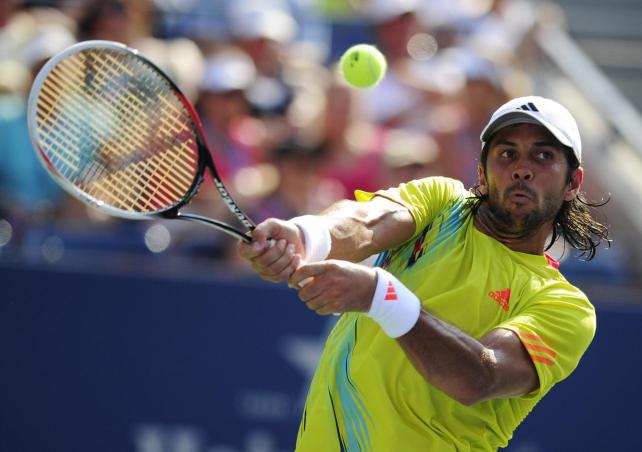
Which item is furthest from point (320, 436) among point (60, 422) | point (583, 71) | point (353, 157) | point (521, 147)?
point (583, 71)

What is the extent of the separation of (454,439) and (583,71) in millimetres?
5022

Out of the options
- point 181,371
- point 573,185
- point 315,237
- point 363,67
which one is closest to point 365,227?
point 315,237

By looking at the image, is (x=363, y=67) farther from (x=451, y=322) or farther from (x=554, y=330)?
(x=554, y=330)

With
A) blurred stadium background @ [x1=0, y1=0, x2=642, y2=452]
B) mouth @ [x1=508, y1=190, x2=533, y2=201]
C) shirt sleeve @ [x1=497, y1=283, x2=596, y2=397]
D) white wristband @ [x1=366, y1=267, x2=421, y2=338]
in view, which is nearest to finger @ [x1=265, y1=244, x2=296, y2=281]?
white wristband @ [x1=366, y1=267, x2=421, y2=338]

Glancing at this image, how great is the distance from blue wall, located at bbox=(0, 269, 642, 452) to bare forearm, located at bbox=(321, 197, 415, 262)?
7.86 feet

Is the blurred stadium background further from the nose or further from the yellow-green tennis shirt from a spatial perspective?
the nose

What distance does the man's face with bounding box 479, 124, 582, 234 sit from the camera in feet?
10.7

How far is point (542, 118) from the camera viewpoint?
3199mm

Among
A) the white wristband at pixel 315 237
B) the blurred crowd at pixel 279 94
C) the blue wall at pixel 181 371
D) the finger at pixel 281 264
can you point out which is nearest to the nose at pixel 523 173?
the white wristband at pixel 315 237

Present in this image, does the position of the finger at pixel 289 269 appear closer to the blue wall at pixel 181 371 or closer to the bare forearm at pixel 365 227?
the bare forearm at pixel 365 227

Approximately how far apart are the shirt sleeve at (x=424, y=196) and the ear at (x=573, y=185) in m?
0.34

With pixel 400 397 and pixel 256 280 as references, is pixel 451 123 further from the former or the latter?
pixel 400 397

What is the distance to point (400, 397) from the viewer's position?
10.6 ft

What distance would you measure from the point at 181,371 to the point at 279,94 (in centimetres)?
217
